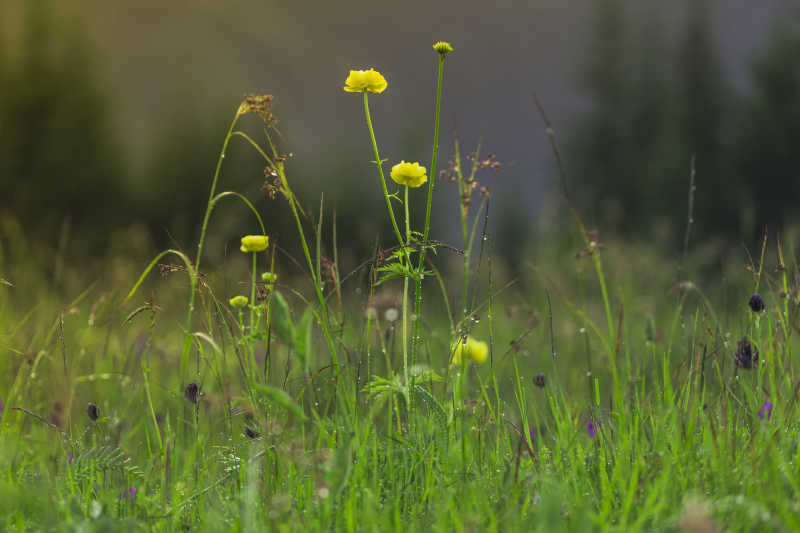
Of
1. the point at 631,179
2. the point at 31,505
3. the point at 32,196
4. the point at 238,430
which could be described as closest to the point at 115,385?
the point at 238,430

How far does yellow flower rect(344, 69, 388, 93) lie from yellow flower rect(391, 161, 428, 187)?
0.25 metres

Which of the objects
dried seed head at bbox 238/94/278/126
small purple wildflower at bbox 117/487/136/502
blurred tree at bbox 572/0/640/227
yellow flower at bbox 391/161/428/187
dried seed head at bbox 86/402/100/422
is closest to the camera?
small purple wildflower at bbox 117/487/136/502

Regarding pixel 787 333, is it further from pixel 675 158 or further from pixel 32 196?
pixel 675 158

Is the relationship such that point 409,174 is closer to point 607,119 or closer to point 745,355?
point 745,355

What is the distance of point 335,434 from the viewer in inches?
80.4

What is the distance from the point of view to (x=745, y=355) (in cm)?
208

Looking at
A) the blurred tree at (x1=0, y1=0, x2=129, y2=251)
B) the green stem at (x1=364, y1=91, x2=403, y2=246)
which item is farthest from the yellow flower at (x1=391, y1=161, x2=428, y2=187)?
the blurred tree at (x1=0, y1=0, x2=129, y2=251)

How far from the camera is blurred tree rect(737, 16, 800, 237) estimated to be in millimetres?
20750

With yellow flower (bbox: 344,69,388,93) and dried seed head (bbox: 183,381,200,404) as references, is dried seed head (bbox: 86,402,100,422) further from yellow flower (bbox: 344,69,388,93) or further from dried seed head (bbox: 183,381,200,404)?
yellow flower (bbox: 344,69,388,93)

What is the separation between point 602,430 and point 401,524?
2.23 feet

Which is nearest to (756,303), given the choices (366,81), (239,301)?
(366,81)

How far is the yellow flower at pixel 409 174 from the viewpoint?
89.5 inches

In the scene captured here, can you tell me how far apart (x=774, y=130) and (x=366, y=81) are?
22.0 meters

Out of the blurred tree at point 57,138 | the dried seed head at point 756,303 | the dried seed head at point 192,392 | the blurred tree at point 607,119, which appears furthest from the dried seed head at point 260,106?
the blurred tree at point 607,119
